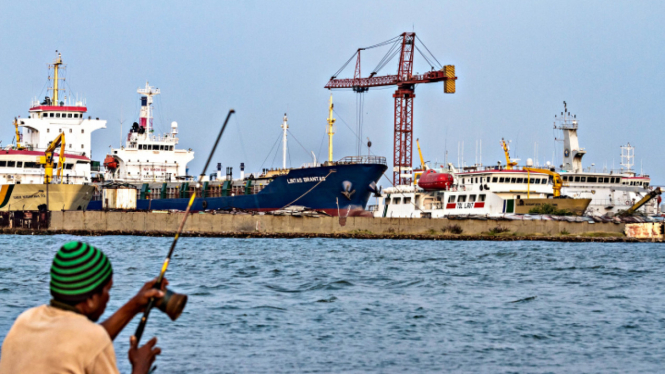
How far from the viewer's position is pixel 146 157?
233 feet

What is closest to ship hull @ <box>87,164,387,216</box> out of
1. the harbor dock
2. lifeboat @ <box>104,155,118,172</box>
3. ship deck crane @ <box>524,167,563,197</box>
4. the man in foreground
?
the harbor dock

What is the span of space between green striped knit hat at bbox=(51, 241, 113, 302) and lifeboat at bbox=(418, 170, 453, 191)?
194 feet

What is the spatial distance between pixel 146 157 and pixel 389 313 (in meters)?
58.1

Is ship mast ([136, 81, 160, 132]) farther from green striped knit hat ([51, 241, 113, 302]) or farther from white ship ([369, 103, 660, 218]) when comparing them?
green striped knit hat ([51, 241, 113, 302])

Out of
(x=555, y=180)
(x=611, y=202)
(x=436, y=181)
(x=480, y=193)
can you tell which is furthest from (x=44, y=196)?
(x=611, y=202)

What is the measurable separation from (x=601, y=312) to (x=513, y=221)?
1353 inches

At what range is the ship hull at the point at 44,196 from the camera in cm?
5447

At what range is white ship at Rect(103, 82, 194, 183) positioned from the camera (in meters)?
70.2

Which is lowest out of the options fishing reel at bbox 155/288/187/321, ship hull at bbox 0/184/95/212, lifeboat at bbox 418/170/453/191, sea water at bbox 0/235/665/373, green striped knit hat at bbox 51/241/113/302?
sea water at bbox 0/235/665/373

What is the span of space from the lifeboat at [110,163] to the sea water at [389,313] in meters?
40.2

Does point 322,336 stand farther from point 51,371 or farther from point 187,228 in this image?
point 187,228

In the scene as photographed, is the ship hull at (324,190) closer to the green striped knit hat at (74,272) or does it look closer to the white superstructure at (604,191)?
the white superstructure at (604,191)

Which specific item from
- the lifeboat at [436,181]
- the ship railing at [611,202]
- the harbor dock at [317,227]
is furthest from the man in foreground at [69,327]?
the ship railing at [611,202]

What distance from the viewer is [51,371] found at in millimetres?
3900
